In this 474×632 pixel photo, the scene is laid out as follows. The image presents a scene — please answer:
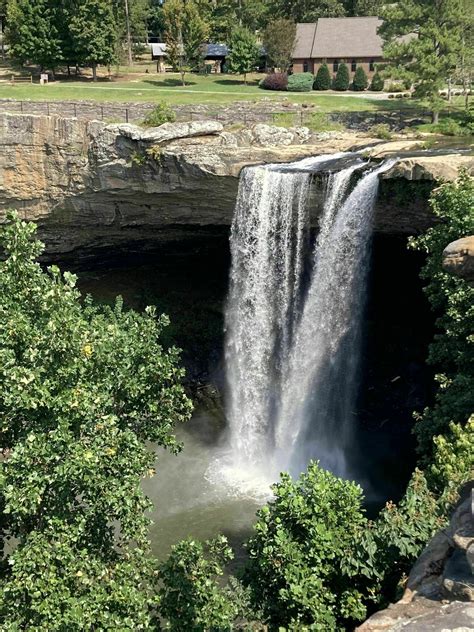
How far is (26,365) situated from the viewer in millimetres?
11344

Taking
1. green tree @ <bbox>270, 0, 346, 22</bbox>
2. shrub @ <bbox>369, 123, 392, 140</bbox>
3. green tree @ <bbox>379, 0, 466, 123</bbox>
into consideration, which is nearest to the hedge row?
green tree @ <bbox>379, 0, 466, 123</bbox>

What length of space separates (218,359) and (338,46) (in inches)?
1252

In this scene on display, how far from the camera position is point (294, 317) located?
24.5 m

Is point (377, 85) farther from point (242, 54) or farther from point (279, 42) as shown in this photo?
point (279, 42)

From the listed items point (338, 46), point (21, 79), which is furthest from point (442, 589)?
point (338, 46)

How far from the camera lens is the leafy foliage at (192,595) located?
36.5ft

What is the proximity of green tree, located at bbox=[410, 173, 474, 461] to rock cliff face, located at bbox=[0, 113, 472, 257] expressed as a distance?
302 centimetres

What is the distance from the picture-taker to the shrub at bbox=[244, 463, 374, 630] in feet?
33.7

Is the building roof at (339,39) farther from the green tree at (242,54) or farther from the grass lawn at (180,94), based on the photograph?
the grass lawn at (180,94)

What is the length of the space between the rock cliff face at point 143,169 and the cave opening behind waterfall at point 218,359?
3135 millimetres

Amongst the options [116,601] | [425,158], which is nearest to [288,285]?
[425,158]

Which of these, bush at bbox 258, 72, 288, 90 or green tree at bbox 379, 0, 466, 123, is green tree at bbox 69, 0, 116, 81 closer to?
bush at bbox 258, 72, 288, 90

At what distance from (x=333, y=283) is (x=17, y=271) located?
13381mm

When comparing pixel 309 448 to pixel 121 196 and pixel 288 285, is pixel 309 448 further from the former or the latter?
pixel 121 196
